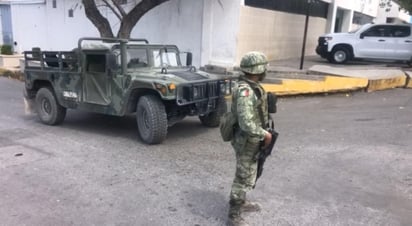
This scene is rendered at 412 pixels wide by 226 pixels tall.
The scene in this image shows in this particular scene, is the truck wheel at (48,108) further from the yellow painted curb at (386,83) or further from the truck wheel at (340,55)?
the truck wheel at (340,55)

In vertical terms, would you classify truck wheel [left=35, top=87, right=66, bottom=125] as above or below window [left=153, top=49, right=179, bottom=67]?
below

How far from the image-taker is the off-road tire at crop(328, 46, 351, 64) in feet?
52.1

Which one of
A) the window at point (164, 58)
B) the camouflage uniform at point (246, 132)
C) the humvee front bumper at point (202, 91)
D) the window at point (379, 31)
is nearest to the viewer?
the camouflage uniform at point (246, 132)

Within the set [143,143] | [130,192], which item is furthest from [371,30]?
[130,192]

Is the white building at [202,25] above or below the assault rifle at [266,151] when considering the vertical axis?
above

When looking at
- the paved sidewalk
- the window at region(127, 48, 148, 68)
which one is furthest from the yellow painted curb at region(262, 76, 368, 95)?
the window at region(127, 48, 148, 68)

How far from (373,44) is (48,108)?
12.0 metres

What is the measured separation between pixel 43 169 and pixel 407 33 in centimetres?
1396

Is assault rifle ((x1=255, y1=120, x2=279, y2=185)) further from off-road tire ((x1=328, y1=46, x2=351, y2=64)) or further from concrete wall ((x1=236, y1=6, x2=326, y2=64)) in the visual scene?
off-road tire ((x1=328, y1=46, x2=351, y2=64))

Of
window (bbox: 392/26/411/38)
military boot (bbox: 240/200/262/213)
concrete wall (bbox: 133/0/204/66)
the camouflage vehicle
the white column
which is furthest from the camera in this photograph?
window (bbox: 392/26/411/38)

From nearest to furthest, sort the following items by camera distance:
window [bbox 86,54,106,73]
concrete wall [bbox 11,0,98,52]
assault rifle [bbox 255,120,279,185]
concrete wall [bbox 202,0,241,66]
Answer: assault rifle [bbox 255,120,279,185], window [bbox 86,54,106,73], concrete wall [bbox 202,0,241,66], concrete wall [bbox 11,0,98,52]

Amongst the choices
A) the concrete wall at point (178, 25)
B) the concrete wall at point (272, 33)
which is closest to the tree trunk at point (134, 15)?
the concrete wall at point (178, 25)

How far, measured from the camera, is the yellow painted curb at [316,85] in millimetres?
10711

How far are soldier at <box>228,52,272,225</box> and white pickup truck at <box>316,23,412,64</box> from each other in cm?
1311
